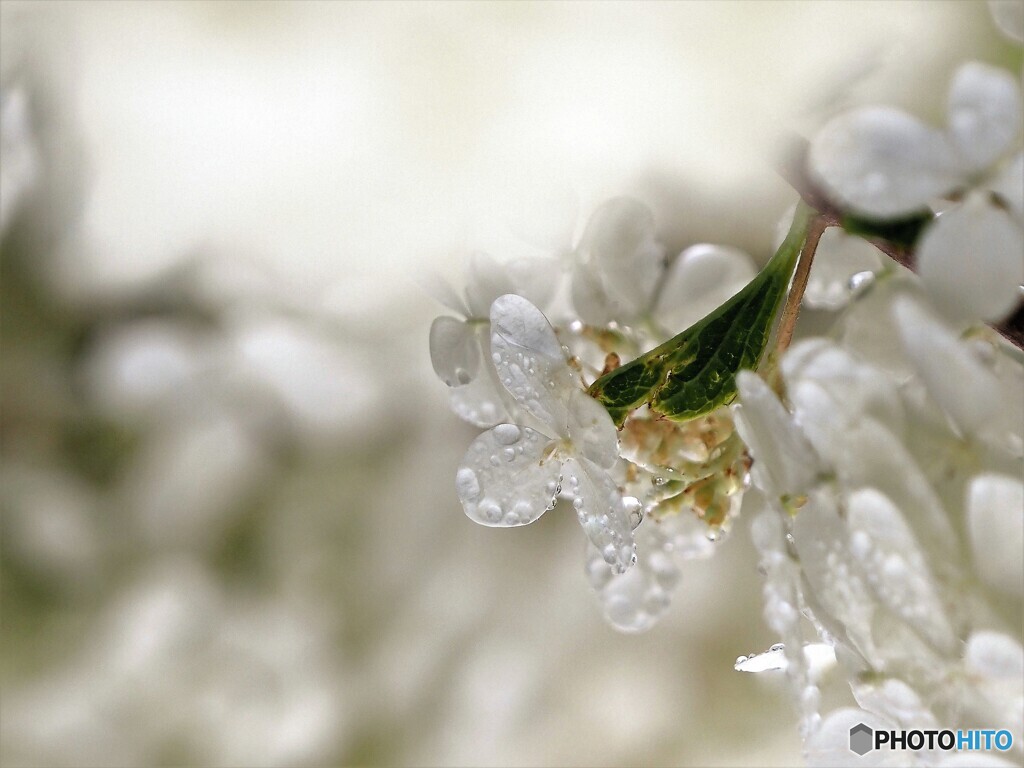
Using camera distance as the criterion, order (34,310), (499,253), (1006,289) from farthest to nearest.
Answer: (34,310) < (499,253) < (1006,289)

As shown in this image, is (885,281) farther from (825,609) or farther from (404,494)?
(404,494)

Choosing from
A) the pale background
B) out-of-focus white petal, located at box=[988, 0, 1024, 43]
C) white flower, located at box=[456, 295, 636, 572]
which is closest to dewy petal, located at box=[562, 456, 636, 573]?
white flower, located at box=[456, 295, 636, 572]

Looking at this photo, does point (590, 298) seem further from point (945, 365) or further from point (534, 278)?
point (945, 365)

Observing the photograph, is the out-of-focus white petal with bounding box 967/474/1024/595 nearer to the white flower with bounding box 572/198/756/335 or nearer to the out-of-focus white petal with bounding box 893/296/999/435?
the out-of-focus white petal with bounding box 893/296/999/435

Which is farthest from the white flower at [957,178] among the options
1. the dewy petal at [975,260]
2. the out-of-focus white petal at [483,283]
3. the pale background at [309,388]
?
the pale background at [309,388]

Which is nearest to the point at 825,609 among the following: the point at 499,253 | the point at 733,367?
the point at 733,367

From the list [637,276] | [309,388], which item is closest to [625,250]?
[637,276]

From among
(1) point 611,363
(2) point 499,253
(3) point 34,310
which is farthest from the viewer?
(3) point 34,310
